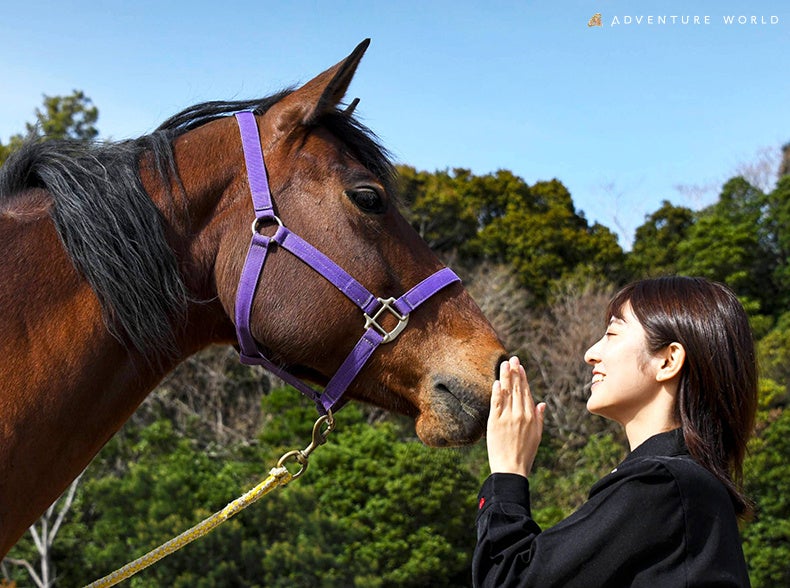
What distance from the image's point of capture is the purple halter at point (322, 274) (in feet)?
6.13

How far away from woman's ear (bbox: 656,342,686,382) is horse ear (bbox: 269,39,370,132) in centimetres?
109

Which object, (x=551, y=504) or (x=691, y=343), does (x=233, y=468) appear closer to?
(x=551, y=504)

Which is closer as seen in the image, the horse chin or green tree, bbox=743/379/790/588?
the horse chin

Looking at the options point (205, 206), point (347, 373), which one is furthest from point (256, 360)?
point (205, 206)

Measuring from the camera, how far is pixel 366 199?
197cm

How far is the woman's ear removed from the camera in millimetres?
1564

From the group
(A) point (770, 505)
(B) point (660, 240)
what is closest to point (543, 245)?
(B) point (660, 240)

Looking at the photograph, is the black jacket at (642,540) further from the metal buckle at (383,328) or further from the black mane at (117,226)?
the black mane at (117,226)

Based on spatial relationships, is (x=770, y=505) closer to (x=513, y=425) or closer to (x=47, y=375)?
(x=513, y=425)

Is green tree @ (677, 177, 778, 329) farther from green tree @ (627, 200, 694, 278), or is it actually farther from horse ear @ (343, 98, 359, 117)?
horse ear @ (343, 98, 359, 117)

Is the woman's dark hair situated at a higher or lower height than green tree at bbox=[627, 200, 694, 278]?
lower

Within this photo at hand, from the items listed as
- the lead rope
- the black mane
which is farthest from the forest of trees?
the lead rope

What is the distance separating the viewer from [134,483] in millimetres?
8703

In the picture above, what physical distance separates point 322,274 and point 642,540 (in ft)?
3.26
